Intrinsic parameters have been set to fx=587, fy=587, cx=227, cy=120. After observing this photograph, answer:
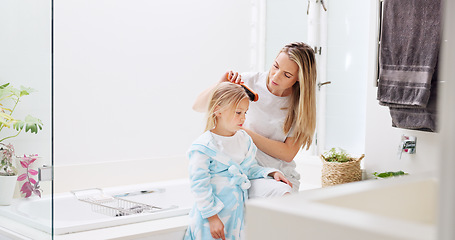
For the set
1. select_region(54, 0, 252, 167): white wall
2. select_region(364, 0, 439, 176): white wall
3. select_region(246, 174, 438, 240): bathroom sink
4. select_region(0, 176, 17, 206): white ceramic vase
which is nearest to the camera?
select_region(246, 174, 438, 240): bathroom sink

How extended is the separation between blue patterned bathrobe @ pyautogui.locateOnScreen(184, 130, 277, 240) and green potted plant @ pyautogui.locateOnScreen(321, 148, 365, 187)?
3.19 feet

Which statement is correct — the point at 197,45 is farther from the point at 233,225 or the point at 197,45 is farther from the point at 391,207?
the point at 391,207

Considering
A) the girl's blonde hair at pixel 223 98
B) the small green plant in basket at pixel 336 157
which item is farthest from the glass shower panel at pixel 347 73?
the girl's blonde hair at pixel 223 98

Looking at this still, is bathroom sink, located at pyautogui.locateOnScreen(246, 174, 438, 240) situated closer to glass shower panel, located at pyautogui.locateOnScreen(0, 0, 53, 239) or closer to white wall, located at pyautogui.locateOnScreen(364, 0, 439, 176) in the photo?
glass shower panel, located at pyautogui.locateOnScreen(0, 0, 53, 239)

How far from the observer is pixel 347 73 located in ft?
12.7

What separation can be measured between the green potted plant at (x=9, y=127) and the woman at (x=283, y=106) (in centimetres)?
73

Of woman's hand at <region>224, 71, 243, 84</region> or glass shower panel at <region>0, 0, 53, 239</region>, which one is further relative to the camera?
woman's hand at <region>224, 71, 243, 84</region>

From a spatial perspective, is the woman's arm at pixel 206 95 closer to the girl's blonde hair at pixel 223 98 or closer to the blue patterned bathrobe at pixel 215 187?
the girl's blonde hair at pixel 223 98

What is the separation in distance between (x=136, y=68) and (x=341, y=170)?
156cm

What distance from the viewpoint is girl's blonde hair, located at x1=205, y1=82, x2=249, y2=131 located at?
248 centimetres

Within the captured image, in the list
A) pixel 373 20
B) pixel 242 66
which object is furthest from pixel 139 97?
pixel 373 20

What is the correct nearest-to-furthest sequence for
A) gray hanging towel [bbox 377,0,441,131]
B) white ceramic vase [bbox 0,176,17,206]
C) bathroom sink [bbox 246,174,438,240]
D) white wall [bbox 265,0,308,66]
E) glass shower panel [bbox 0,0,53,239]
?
1. bathroom sink [bbox 246,174,438,240]
2. glass shower panel [bbox 0,0,53,239]
3. white ceramic vase [bbox 0,176,17,206]
4. gray hanging towel [bbox 377,0,441,131]
5. white wall [bbox 265,0,308,66]

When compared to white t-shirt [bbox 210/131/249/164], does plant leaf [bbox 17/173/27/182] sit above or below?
below

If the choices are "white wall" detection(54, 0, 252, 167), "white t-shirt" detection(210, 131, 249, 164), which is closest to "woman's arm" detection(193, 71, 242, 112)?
"white t-shirt" detection(210, 131, 249, 164)
